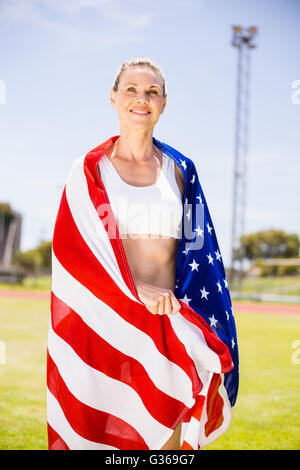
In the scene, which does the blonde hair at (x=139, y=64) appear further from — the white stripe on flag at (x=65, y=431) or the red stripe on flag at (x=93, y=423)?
the white stripe on flag at (x=65, y=431)

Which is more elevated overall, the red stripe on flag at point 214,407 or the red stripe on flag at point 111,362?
the red stripe on flag at point 111,362

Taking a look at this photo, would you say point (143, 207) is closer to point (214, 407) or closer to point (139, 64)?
point (139, 64)

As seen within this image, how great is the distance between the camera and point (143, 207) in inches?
87.8

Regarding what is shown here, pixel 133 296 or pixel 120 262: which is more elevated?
pixel 120 262

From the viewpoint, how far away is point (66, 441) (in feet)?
7.24

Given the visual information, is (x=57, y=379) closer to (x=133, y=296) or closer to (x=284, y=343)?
(x=133, y=296)

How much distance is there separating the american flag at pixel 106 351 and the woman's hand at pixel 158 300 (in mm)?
82

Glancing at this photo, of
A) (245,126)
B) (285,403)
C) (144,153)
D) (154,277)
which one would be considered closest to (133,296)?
(154,277)

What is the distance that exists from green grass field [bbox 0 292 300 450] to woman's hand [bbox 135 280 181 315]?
187 centimetres

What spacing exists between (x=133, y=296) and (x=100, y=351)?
1.09 ft

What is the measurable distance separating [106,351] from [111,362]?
0.06m

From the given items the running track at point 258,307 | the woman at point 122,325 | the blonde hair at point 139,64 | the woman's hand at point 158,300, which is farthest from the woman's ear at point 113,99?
the running track at point 258,307

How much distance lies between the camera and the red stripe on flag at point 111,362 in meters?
2.20

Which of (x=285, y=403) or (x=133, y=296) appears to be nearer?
(x=133, y=296)
